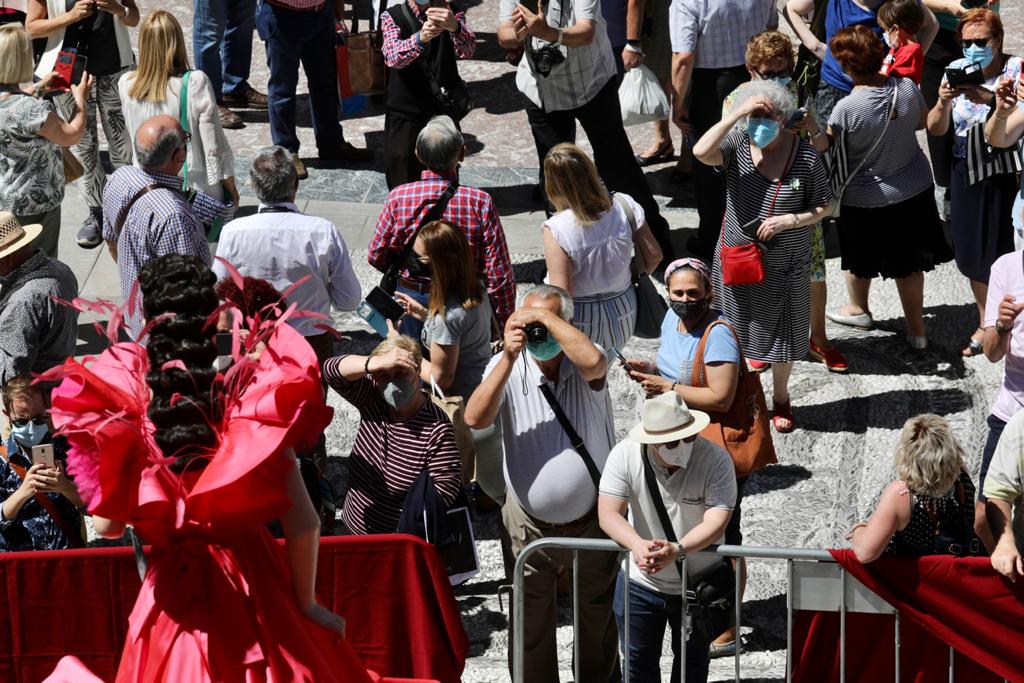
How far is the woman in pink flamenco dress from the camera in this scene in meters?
4.00

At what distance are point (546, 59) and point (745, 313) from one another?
2.14 metres

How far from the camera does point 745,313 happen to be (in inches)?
303

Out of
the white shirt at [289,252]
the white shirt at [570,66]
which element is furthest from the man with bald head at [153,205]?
the white shirt at [570,66]

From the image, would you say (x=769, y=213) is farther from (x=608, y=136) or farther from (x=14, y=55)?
(x=14, y=55)

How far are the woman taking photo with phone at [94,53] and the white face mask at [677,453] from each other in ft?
15.9

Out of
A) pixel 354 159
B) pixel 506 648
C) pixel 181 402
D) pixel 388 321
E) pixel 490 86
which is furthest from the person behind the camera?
pixel 490 86

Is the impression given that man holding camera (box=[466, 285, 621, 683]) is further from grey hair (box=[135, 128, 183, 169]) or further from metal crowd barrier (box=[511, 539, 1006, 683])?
grey hair (box=[135, 128, 183, 169])

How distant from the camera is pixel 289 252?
22.2 ft

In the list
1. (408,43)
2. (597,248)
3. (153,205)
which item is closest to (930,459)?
(597,248)

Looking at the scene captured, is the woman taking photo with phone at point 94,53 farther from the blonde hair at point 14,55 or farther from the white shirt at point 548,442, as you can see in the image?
the white shirt at point 548,442

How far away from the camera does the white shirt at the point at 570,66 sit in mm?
8789

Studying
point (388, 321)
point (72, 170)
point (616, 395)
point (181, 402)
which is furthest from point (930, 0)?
point (181, 402)

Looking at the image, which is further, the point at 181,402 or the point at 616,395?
the point at 616,395

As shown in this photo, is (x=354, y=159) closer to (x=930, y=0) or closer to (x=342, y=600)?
(x=930, y=0)
